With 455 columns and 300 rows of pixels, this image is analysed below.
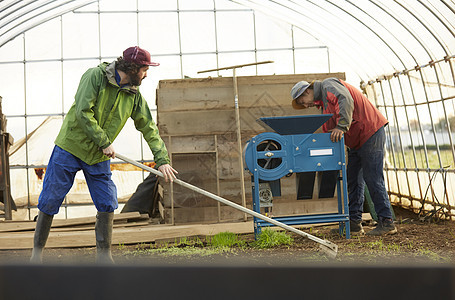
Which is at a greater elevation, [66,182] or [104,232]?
[66,182]

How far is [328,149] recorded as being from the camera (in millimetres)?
5680

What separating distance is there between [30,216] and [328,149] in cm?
752

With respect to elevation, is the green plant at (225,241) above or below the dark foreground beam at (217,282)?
below

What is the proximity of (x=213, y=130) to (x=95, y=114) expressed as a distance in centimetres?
343

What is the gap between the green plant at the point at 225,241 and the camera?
19.0ft

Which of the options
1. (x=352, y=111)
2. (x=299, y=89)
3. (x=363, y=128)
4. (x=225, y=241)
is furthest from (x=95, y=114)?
(x=363, y=128)

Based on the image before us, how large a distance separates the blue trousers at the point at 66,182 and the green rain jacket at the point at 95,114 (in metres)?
0.07

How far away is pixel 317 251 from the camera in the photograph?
17.4 feet

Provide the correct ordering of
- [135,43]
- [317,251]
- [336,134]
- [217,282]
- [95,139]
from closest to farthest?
[217,282], [95,139], [317,251], [336,134], [135,43]

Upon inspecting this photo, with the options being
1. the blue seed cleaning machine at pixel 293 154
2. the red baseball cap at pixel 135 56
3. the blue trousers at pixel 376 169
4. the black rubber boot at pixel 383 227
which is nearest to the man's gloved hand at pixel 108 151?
the red baseball cap at pixel 135 56

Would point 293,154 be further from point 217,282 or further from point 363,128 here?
point 217,282

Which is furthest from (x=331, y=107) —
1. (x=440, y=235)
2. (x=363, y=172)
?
(x=440, y=235)

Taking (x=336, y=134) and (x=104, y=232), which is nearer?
(x=104, y=232)

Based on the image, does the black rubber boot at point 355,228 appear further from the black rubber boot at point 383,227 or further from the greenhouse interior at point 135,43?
the greenhouse interior at point 135,43
